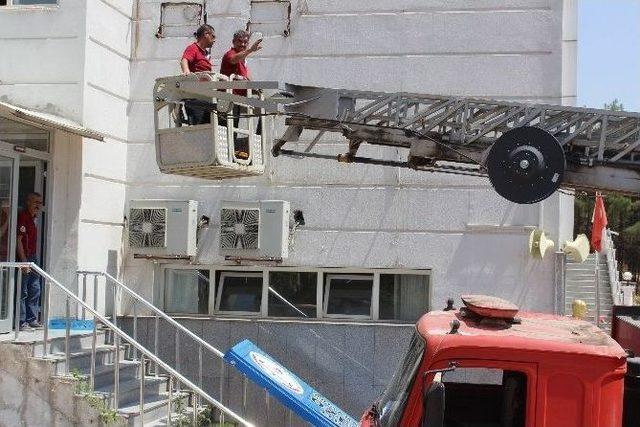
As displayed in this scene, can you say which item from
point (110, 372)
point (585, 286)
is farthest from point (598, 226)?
point (110, 372)

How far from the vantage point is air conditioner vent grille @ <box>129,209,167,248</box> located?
37.8ft

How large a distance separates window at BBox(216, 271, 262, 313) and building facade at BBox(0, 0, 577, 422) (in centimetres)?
2

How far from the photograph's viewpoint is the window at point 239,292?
38.8 feet

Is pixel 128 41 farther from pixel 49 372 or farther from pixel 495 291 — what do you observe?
pixel 495 291

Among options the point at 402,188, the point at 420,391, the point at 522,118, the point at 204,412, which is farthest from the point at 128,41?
the point at 420,391

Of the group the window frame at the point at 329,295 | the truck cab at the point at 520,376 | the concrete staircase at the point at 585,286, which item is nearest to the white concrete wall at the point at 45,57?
the window frame at the point at 329,295

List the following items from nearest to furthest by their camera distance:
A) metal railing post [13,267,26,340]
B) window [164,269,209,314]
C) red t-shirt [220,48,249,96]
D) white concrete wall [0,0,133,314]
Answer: red t-shirt [220,48,249,96] < metal railing post [13,267,26,340] < white concrete wall [0,0,133,314] < window [164,269,209,314]

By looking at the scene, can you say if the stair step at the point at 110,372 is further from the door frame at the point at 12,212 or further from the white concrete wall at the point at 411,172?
the white concrete wall at the point at 411,172

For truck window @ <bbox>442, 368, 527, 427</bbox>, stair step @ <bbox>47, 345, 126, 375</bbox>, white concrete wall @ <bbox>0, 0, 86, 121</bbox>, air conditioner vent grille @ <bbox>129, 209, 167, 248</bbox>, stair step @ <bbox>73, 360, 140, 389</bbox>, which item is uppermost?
white concrete wall @ <bbox>0, 0, 86, 121</bbox>

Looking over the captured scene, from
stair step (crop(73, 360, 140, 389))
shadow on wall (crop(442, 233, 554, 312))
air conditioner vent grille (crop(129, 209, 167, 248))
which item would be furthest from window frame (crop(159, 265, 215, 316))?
shadow on wall (crop(442, 233, 554, 312))

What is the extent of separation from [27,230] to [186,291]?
2.29m

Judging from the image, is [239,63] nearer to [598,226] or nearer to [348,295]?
[348,295]

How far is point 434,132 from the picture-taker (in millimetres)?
6949

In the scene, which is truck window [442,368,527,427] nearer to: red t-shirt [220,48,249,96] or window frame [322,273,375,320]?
red t-shirt [220,48,249,96]
